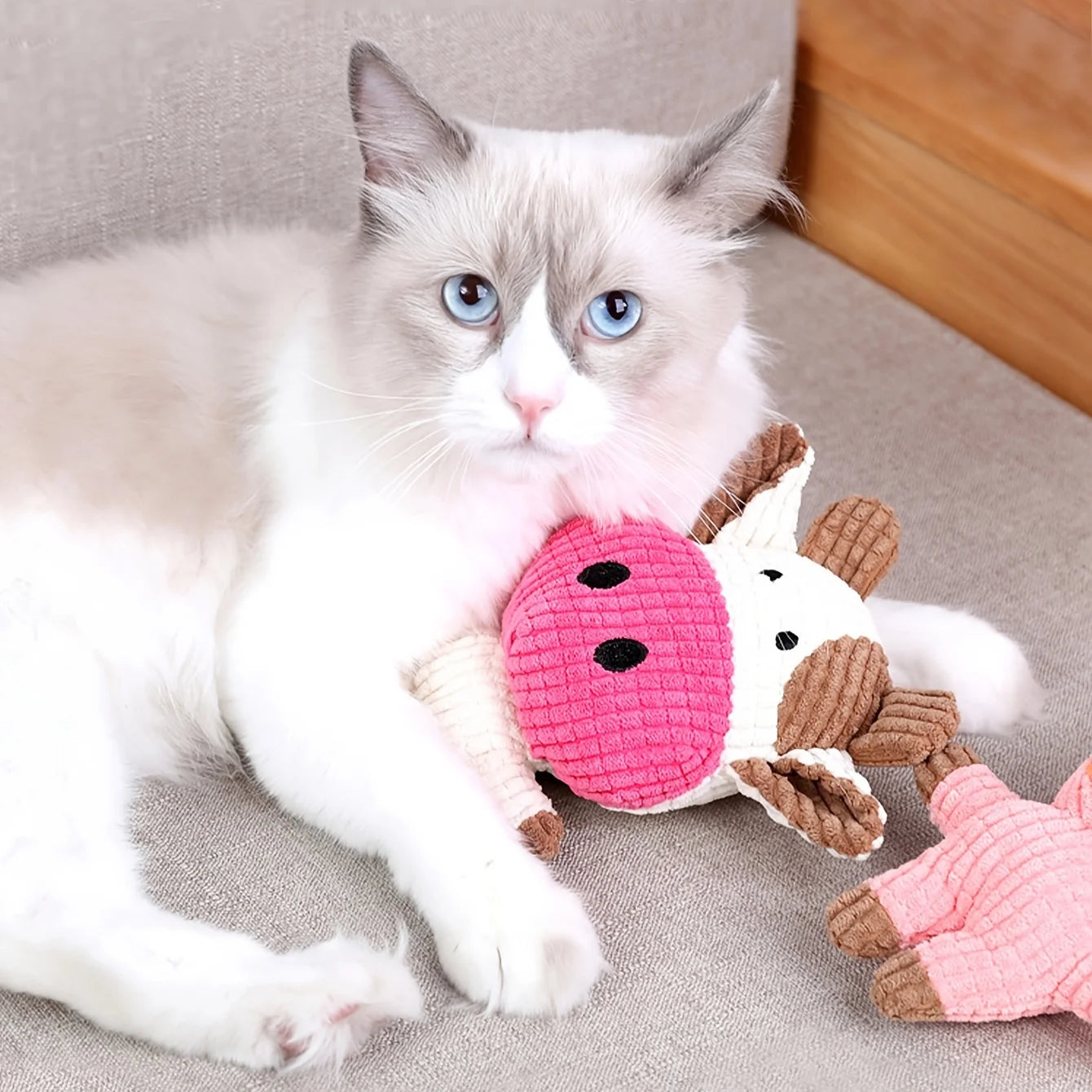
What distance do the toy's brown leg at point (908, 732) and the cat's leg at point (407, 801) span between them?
335mm

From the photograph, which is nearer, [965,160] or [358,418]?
[358,418]

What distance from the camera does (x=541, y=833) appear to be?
147cm

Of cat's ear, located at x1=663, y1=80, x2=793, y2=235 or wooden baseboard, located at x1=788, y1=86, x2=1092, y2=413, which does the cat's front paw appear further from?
wooden baseboard, located at x1=788, y1=86, x2=1092, y2=413

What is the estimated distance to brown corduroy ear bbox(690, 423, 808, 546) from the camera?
162cm

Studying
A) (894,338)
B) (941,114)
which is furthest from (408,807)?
(941,114)

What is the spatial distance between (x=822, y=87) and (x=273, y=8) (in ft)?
3.52

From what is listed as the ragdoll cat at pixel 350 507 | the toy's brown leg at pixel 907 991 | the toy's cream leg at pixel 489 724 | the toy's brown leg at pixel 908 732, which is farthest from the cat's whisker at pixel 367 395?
the toy's brown leg at pixel 907 991

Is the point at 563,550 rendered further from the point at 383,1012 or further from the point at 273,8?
the point at 273,8

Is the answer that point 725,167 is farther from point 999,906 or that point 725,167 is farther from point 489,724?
point 999,906

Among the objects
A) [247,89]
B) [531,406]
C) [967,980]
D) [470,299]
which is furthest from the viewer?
[247,89]

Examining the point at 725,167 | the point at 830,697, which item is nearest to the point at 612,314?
the point at 725,167

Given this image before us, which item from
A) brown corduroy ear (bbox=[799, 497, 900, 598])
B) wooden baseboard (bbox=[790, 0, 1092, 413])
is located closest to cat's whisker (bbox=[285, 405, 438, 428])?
brown corduroy ear (bbox=[799, 497, 900, 598])

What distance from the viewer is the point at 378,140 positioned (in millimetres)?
1516

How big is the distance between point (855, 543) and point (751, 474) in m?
0.15
